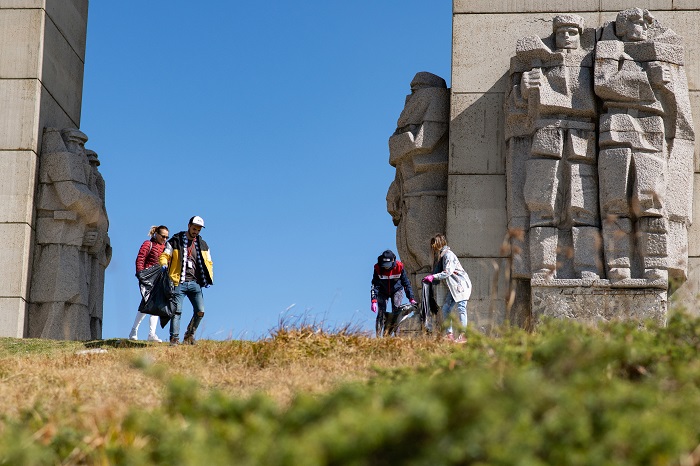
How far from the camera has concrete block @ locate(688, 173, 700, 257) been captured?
13562 mm

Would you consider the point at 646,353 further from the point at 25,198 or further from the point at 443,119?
the point at 25,198

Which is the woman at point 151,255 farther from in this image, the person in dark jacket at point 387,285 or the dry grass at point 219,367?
the person in dark jacket at point 387,285

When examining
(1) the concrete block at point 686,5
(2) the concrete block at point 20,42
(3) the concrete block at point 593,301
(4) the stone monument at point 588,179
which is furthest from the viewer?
(2) the concrete block at point 20,42

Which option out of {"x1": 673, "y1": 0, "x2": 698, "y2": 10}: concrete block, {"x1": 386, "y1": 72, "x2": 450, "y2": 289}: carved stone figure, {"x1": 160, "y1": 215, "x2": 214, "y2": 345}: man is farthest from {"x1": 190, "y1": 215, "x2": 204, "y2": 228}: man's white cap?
{"x1": 673, "y1": 0, "x2": 698, "y2": 10}: concrete block

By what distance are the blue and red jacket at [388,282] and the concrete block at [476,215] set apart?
1.00 meters

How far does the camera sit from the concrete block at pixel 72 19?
16328mm

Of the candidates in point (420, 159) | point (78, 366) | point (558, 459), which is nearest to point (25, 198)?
point (420, 159)

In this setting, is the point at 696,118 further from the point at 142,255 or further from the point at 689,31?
the point at 142,255

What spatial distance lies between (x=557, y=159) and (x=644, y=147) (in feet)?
3.03

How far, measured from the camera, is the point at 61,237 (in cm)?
1553

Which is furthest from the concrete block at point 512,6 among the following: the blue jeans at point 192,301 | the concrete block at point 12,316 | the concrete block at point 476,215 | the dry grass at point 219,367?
the concrete block at point 12,316

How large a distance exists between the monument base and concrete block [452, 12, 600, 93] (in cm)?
265

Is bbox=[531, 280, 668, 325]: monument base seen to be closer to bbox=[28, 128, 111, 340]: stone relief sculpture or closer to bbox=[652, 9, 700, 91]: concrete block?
bbox=[652, 9, 700, 91]: concrete block

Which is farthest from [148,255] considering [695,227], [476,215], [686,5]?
[686,5]
